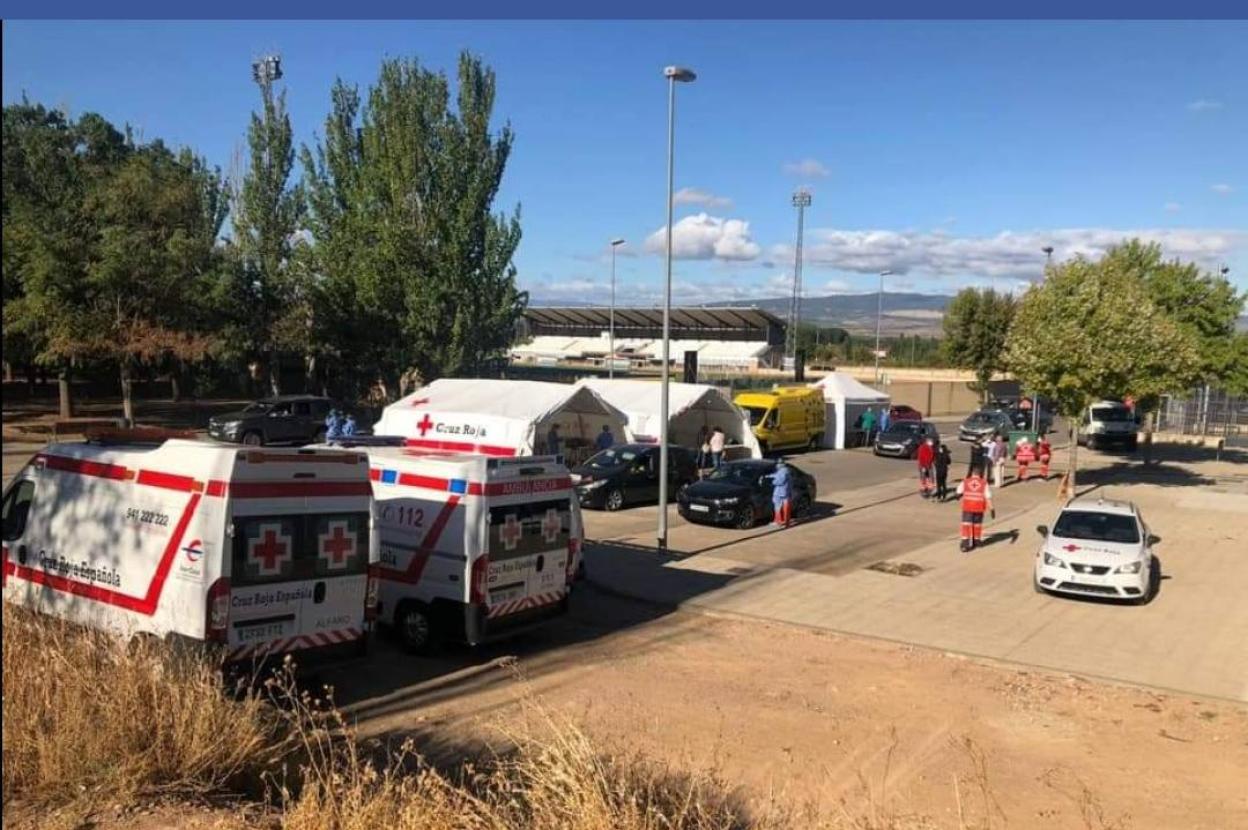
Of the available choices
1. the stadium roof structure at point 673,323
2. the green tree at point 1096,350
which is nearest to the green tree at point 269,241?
the green tree at point 1096,350

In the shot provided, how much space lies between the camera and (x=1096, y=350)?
25844 mm

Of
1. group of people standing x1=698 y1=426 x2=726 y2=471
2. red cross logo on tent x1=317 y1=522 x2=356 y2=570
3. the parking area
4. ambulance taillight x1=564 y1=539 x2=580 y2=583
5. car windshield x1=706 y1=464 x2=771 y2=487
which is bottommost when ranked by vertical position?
the parking area

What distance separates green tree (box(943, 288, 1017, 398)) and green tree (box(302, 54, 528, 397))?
32.9 meters

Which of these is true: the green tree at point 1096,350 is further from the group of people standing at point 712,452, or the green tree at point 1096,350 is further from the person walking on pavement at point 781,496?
the person walking on pavement at point 781,496

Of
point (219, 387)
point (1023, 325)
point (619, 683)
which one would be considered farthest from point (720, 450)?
point (219, 387)

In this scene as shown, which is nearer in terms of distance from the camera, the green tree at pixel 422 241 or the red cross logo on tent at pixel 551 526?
the red cross logo on tent at pixel 551 526

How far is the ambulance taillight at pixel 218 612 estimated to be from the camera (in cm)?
795

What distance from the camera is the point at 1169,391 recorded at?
27.8 m

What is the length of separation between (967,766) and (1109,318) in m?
21.0

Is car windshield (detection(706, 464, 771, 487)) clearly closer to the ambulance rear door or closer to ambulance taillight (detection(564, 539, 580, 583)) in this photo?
ambulance taillight (detection(564, 539, 580, 583))

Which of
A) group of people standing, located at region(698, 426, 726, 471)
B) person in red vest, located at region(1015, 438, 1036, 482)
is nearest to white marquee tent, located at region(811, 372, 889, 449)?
person in red vest, located at region(1015, 438, 1036, 482)

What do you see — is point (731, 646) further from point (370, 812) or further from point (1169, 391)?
point (1169, 391)

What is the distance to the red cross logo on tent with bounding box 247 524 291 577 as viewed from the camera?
823 cm

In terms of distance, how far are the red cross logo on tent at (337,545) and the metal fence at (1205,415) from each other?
48.5 metres
